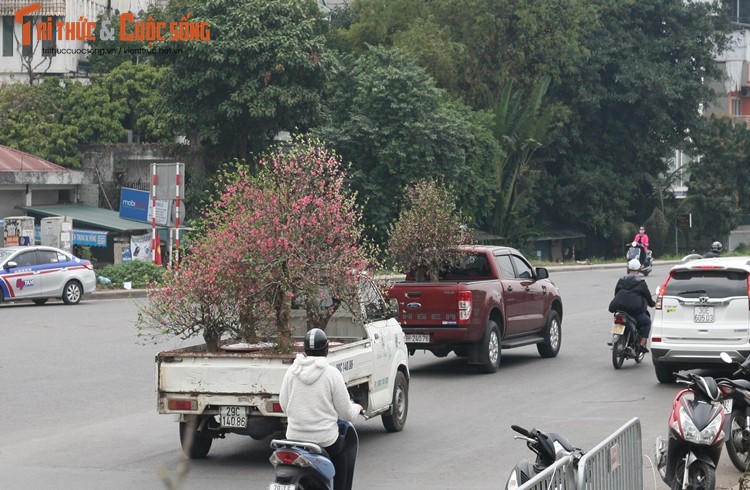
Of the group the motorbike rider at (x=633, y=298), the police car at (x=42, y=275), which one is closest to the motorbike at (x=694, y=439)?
the motorbike rider at (x=633, y=298)

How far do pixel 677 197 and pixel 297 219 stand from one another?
65.3 meters

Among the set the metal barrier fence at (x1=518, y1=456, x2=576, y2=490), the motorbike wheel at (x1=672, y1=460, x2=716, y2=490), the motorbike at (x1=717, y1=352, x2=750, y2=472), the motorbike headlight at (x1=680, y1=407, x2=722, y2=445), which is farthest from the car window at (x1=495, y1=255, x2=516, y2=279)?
the metal barrier fence at (x1=518, y1=456, x2=576, y2=490)

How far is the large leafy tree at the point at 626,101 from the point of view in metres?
61.4

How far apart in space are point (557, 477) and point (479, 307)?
11441 mm

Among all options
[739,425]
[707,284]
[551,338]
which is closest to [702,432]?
[739,425]

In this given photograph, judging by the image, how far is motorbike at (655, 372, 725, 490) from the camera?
8859 mm

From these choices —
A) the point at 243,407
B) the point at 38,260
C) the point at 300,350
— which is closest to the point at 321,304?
the point at 300,350

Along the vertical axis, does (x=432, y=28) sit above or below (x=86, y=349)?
above

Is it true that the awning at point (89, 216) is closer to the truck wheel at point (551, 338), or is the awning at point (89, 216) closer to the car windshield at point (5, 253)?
the car windshield at point (5, 253)

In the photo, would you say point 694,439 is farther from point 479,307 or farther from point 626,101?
point 626,101

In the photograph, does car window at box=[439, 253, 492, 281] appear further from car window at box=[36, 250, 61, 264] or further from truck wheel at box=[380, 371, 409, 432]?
car window at box=[36, 250, 61, 264]

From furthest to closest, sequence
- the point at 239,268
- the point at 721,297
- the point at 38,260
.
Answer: the point at 38,260
the point at 721,297
the point at 239,268

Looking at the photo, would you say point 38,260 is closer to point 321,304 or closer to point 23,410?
point 23,410

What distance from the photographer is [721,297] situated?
1548cm
